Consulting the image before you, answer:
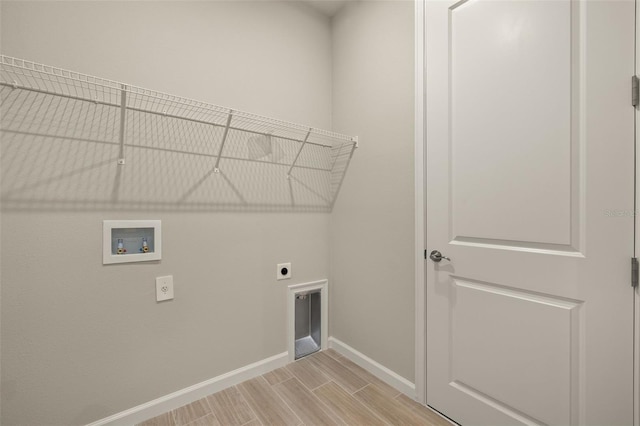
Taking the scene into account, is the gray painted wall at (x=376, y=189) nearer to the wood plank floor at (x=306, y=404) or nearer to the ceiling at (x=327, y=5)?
the ceiling at (x=327, y=5)

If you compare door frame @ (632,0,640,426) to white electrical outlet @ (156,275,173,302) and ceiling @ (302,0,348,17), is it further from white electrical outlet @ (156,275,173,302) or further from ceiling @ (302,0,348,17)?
white electrical outlet @ (156,275,173,302)

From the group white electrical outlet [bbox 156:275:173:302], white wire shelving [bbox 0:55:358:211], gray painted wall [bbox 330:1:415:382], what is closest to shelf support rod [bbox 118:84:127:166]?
Result: white wire shelving [bbox 0:55:358:211]

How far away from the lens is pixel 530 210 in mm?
1208

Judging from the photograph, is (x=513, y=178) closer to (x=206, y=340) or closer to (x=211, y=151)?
(x=211, y=151)

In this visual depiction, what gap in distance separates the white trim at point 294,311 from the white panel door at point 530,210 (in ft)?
2.85

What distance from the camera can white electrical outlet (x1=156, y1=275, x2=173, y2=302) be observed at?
1527 mm

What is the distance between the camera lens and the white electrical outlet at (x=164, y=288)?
1.53 m

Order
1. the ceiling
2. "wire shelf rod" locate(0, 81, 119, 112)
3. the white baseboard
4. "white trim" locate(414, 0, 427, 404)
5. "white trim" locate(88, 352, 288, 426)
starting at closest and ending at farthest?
"wire shelf rod" locate(0, 81, 119, 112), "white trim" locate(88, 352, 288, 426), "white trim" locate(414, 0, 427, 404), the white baseboard, the ceiling

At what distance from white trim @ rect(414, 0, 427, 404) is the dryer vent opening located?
845 mm

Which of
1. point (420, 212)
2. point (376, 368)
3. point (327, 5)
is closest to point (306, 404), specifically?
point (376, 368)

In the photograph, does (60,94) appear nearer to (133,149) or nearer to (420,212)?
(133,149)

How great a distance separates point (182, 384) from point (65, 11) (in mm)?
1990

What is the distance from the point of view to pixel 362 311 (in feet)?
6.62

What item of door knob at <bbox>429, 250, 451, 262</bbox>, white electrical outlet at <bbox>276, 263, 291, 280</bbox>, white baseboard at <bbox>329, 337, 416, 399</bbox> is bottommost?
white baseboard at <bbox>329, 337, 416, 399</bbox>
